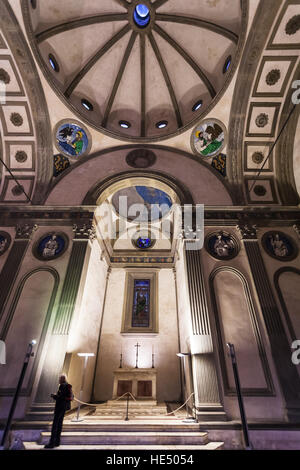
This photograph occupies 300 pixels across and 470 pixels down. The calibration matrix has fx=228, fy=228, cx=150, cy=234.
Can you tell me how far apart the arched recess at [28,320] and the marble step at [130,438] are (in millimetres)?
2242

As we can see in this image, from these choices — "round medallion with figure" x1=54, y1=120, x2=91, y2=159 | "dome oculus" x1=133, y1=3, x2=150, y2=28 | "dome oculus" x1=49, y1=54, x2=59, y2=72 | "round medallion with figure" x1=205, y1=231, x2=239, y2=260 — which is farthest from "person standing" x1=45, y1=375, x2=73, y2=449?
"dome oculus" x1=133, y1=3, x2=150, y2=28

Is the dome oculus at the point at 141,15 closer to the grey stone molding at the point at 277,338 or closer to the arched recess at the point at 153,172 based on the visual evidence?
the arched recess at the point at 153,172

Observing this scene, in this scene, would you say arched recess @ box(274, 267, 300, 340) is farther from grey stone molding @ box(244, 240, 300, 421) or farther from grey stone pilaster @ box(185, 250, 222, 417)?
grey stone pilaster @ box(185, 250, 222, 417)

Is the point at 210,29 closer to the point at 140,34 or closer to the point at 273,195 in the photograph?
→ the point at 140,34

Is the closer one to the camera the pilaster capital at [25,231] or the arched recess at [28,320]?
the arched recess at [28,320]

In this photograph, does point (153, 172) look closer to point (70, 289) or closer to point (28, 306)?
point (70, 289)

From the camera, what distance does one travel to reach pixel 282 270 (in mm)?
8688

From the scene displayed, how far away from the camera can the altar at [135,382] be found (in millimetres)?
9781

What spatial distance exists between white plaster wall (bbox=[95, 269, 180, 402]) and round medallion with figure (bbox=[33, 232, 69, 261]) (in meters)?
4.90

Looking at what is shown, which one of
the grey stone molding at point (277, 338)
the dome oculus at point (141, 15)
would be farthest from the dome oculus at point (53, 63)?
the grey stone molding at point (277, 338)

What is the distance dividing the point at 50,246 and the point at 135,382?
6.94 metres

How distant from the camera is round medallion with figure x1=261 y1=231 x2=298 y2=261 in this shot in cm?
902

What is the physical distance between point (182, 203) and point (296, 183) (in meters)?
5.20
